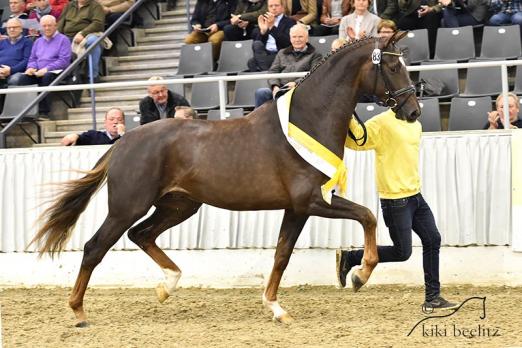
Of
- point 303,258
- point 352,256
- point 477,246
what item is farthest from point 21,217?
point 477,246

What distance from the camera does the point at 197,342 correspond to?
7512mm

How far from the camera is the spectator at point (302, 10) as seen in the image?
43.5ft

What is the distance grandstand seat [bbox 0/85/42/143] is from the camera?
1219 cm

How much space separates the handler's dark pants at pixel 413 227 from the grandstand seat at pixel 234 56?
511 centimetres

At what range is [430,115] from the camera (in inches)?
421

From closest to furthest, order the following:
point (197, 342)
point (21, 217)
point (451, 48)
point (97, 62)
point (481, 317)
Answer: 1. point (197, 342)
2. point (481, 317)
3. point (21, 217)
4. point (451, 48)
5. point (97, 62)

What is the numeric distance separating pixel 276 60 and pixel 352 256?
350 centimetres

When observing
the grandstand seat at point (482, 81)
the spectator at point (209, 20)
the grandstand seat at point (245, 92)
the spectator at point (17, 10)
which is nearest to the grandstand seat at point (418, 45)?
the grandstand seat at point (482, 81)

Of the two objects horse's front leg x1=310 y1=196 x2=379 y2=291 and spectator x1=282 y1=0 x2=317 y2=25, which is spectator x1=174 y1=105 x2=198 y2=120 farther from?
spectator x1=282 y1=0 x2=317 y2=25

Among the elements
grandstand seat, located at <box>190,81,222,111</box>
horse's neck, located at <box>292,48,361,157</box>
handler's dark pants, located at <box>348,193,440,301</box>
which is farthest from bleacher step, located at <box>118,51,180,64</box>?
handler's dark pants, located at <box>348,193,440,301</box>

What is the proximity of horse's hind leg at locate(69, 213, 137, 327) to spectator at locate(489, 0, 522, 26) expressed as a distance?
588 cm

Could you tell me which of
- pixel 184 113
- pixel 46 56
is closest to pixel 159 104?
pixel 184 113

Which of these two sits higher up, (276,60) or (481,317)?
(276,60)

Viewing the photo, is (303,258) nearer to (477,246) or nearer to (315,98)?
(477,246)
